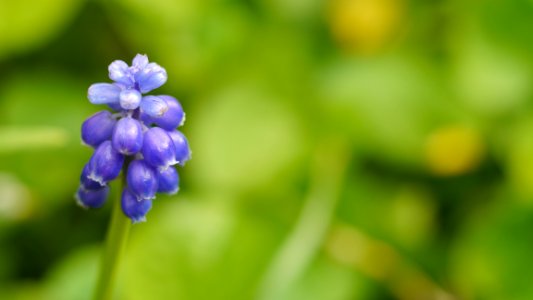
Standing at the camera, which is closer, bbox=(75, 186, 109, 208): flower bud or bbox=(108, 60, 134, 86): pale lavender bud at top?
bbox=(108, 60, 134, 86): pale lavender bud at top

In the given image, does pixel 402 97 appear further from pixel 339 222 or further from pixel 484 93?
pixel 339 222

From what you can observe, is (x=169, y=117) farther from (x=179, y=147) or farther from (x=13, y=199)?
(x=13, y=199)

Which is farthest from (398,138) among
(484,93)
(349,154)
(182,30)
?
(182,30)

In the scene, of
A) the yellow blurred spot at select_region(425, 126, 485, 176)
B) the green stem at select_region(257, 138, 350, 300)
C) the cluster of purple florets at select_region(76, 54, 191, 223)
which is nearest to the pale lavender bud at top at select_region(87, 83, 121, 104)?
the cluster of purple florets at select_region(76, 54, 191, 223)

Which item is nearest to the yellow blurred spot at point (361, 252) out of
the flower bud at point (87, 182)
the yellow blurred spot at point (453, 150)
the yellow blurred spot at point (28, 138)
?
the yellow blurred spot at point (453, 150)

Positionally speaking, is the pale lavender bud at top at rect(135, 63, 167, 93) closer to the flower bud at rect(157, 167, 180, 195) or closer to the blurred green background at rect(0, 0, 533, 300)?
the flower bud at rect(157, 167, 180, 195)

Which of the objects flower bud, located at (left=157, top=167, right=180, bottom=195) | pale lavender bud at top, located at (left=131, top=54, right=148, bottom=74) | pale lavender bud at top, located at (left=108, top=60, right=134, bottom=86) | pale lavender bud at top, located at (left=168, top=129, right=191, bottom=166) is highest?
pale lavender bud at top, located at (left=131, top=54, right=148, bottom=74)
